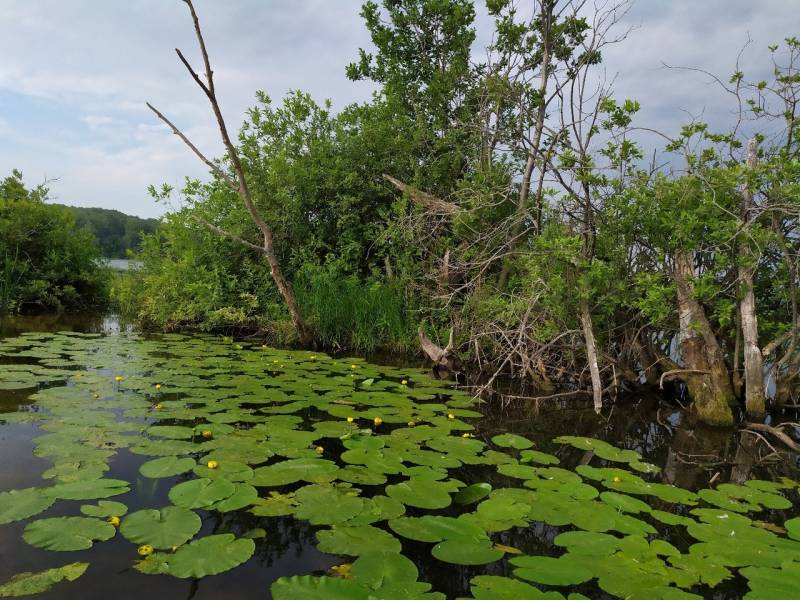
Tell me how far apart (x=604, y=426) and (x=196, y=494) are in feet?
10.8

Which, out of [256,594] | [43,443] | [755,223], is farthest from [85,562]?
[755,223]

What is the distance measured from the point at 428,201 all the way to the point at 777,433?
448 centimetres

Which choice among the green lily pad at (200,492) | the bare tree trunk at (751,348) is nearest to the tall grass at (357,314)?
the bare tree trunk at (751,348)

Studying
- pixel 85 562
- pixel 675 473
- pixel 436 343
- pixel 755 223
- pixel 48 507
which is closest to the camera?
pixel 85 562

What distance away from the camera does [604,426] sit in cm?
422

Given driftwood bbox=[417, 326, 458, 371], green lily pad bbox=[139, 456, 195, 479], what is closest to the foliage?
driftwood bbox=[417, 326, 458, 371]

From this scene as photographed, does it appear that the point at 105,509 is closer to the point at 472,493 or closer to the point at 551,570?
the point at 472,493

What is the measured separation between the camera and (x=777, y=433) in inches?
145

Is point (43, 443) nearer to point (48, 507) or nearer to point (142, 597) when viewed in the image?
point (48, 507)

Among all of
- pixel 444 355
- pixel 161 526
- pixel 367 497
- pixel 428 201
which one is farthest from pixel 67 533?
pixel 428 201

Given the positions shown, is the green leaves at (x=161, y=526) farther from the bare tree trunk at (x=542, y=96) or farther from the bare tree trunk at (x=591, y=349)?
the bare tree trunk at (x=542, y=96)

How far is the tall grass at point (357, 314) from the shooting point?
24.0 ft

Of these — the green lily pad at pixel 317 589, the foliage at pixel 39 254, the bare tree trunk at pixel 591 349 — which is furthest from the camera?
the foliage at pixel 39 254

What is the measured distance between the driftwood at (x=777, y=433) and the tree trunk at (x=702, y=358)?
0.30 m
